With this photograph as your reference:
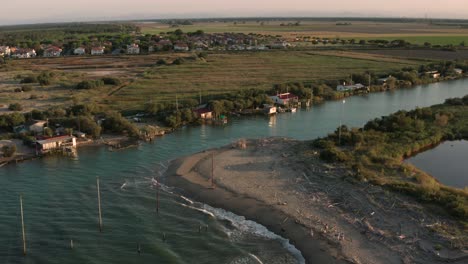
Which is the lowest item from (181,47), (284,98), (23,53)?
(284,98)

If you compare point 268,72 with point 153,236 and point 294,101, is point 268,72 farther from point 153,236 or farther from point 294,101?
point 153,236

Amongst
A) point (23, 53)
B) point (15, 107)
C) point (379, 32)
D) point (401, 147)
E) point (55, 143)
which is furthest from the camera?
point (379, 32)

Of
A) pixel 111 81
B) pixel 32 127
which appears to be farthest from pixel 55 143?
pixel 111 81

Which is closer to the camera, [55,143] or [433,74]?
[55,143]

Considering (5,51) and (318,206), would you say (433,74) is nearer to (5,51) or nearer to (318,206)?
(318,206)

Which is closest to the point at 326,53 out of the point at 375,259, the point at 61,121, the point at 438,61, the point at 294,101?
the point at 438,61

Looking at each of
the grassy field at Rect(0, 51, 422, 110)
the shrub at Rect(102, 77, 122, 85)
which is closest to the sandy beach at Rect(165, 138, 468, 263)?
the grassy field at Rect(0, 51, 422, 110)

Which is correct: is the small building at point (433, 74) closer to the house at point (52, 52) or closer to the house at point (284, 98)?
the house at point (284, 98)

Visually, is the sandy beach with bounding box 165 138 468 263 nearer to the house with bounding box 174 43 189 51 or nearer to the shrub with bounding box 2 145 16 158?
the shrub with bounding box 2 145 16 158
